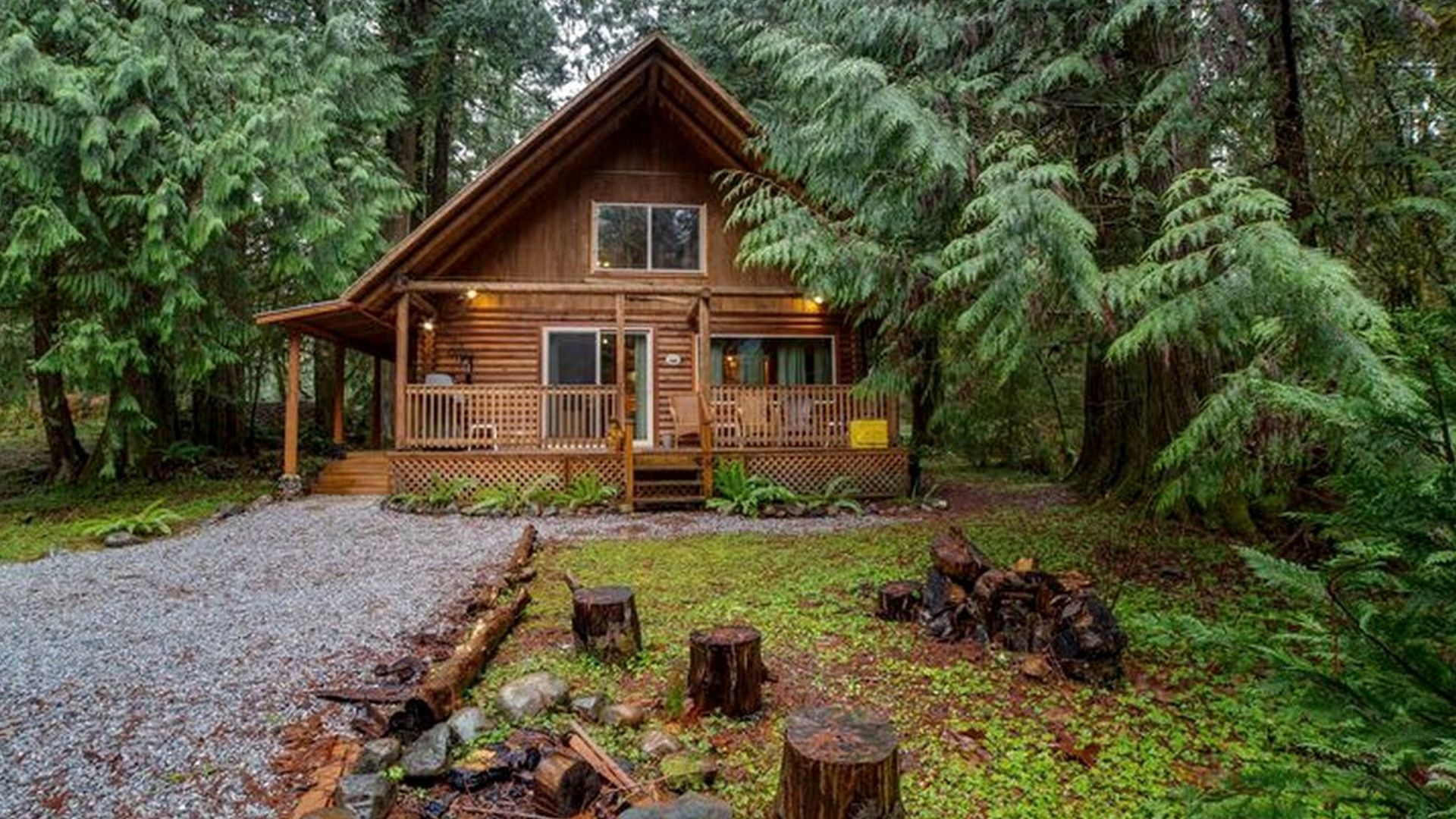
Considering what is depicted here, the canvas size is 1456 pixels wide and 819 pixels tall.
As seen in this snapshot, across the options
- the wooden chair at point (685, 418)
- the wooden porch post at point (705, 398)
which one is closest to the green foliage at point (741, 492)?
the wooden porch post at point (705, 398)

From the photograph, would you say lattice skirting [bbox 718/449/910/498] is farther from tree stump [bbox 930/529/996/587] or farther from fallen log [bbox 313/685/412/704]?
fallen log [bbox 313/685/412/704]

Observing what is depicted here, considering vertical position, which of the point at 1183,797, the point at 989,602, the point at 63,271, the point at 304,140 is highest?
the point at 304,140

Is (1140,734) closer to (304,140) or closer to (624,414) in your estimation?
(624,414)

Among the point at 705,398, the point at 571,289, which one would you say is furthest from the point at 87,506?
the point at 705,398

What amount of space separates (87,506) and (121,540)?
11.3 ft

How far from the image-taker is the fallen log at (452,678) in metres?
3.48

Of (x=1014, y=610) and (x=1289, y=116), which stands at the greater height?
(x=1289, y=116)

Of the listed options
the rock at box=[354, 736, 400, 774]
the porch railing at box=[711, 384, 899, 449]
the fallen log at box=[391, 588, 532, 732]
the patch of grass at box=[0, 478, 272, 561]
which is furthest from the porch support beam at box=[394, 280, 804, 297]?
the rock at box=[354, 736, 400, 774]

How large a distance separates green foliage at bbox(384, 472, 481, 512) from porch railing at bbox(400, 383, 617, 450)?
60cm

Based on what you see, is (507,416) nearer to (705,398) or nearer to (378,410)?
(705,398)

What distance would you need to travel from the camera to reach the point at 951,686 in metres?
3.93

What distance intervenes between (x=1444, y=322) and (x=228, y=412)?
18125 mm

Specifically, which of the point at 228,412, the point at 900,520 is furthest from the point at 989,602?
the point at 228,412

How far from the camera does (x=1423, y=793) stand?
1525 millimetres
